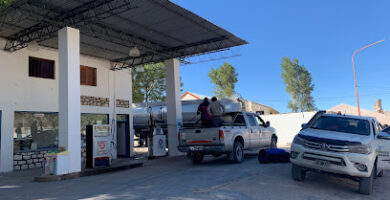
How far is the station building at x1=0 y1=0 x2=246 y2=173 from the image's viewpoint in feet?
34.4

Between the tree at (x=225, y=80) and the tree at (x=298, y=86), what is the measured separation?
31.7 ft

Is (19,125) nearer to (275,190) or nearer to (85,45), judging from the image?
(85,45)

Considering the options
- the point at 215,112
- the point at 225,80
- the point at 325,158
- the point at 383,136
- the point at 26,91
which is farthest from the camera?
the point at 225,80

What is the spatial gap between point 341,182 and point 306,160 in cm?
176

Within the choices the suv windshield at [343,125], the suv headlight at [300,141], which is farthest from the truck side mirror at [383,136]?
the suv headlight at [300,141]

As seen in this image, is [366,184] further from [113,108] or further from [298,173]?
[113,108]

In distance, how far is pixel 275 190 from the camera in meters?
6.69

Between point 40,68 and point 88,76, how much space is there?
2.46 meters

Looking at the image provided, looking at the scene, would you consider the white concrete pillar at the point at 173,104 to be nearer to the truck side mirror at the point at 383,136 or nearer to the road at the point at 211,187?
the road at the point at 211,187

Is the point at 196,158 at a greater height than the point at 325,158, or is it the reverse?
the point at 325,158

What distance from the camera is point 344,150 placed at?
6586 millimetres

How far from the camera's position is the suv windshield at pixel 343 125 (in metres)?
7.60

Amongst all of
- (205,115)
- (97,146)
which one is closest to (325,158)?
(205,115)

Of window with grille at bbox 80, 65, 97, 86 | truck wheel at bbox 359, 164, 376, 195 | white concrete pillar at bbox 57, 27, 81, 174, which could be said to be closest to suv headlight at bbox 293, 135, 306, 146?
truck wheel at bbox 359, 164, 376, 195
